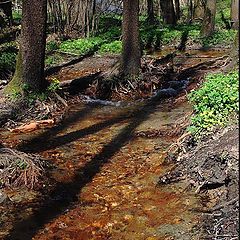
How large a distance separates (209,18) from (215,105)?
51.7 feet

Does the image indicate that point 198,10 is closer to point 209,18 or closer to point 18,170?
point 209,18

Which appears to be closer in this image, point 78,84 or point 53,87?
point 53,87

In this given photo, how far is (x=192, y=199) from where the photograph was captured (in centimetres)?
621

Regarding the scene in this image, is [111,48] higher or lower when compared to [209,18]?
lower

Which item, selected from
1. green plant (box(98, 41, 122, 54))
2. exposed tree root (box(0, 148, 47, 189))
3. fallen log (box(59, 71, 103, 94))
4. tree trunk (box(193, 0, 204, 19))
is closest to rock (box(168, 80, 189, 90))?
fallen log (box(59, 71, 103, 94))

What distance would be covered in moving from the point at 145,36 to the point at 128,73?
9.38 meters

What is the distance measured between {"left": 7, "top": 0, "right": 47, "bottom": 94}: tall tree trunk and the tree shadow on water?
298 cm

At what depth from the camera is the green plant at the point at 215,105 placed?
7352 mm

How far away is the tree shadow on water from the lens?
A: 5707 millimetres

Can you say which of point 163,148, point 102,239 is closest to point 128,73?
point 163,148

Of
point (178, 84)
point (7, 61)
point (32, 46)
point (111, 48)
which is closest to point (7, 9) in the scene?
point (111, 48)

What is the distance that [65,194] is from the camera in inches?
264

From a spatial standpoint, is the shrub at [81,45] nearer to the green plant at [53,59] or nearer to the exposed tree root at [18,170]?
the green plant at [53,59]

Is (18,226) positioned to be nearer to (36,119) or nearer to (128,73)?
(36,119)
